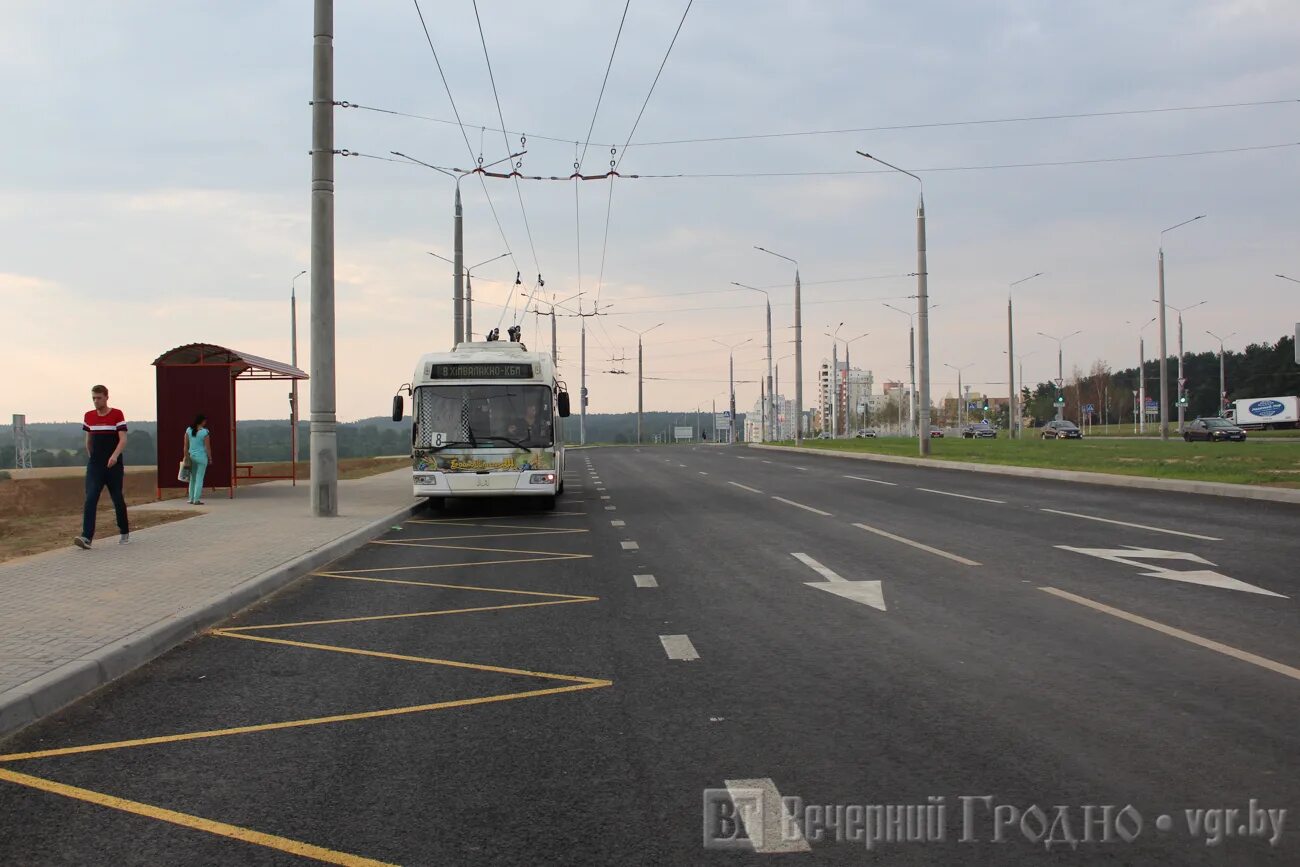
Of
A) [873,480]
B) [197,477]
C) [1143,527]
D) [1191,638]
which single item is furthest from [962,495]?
[197,477]

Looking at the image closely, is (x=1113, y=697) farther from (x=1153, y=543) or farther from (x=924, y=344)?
(x=924, y=344)

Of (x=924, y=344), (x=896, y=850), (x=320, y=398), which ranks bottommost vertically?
(x=896, y=850)

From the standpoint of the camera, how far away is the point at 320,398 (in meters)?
16.3

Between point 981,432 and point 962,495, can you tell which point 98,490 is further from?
point 981,432

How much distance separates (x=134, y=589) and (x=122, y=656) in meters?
2.84

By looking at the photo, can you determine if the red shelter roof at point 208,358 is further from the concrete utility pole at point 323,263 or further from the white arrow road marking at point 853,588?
the white arrow road marking at point 853,588

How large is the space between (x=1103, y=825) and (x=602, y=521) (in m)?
13.1

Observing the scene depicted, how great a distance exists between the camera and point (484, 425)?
18.3 meters

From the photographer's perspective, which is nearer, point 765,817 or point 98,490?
point 765,817

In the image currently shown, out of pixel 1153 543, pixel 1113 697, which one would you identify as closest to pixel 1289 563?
pixel 1153 543

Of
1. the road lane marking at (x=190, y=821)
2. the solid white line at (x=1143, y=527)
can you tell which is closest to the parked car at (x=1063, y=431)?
the solid white line at (x=1143, y=527)

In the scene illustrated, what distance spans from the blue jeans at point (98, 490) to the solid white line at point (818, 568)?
774cm

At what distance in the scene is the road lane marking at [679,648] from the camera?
6672mm

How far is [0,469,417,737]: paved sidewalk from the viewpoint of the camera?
6023 millimetres
